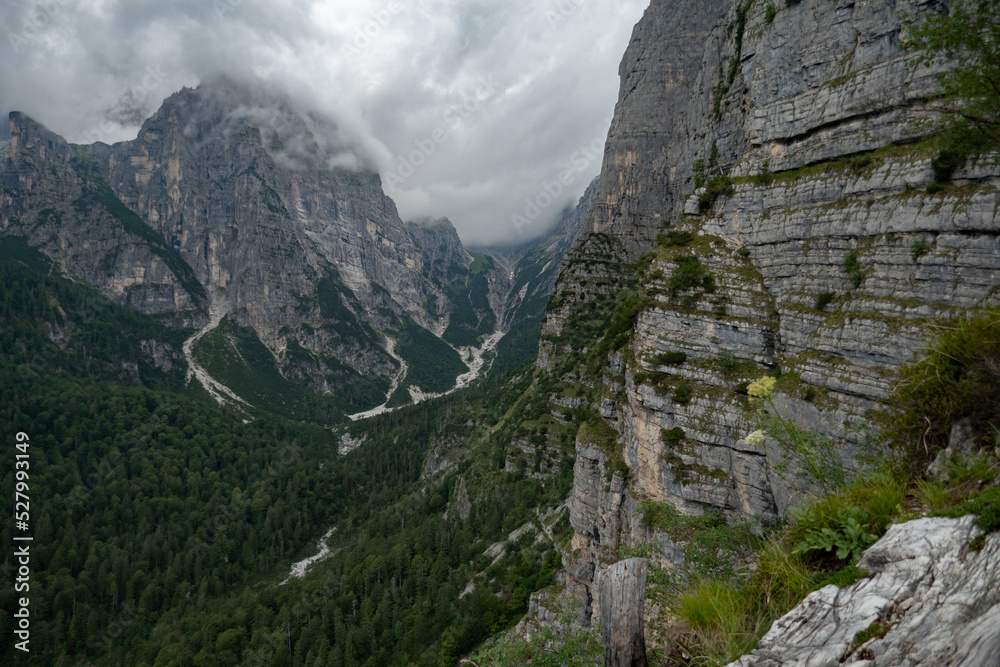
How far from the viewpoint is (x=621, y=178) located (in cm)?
8869

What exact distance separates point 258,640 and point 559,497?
48802 mm

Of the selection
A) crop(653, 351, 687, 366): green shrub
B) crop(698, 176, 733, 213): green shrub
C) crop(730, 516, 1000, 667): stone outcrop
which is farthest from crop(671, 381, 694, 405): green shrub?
crop(730, 516, 1000, 667): stone outcrop

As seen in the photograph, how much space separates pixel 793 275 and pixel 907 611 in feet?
77.4

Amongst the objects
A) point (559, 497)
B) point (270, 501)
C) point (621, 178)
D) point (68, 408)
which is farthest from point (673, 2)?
point (68, 408)

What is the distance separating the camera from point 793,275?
23.2 metres

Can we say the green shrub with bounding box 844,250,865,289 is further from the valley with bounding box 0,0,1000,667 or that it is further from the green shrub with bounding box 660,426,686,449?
the green shrub with bounding box 660,426,686,449

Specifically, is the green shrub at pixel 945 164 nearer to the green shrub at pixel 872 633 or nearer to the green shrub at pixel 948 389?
the green shrub at pixel 948 389

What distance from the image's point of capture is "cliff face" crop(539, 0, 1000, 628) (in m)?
17.7

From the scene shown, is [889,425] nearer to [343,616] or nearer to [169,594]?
[343,616]

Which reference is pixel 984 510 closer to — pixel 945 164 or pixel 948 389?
pixel 948 389

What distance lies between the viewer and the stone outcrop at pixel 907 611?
349 cm

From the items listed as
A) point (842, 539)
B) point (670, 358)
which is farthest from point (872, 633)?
point (670, 358)

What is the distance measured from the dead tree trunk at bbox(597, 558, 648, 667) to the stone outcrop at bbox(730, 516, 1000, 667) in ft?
5.31

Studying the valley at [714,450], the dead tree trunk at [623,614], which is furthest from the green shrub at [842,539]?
the dead tree trunk at [623,614]
